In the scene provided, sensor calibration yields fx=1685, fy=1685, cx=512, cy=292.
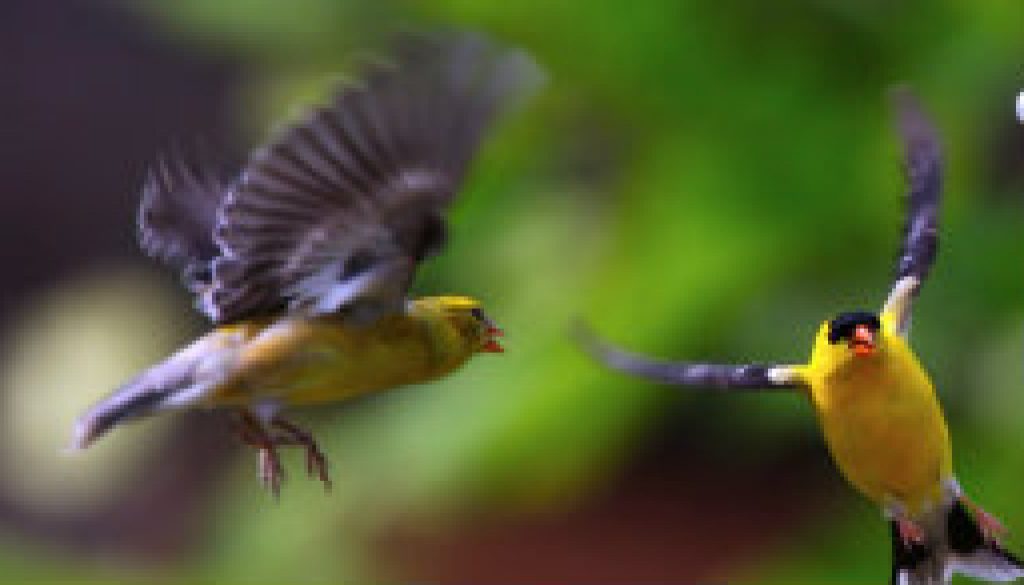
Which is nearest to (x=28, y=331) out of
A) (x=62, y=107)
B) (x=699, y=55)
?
(x=62, y=107)

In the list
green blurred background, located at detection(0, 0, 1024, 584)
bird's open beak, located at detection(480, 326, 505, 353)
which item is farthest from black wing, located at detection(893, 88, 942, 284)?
green blurred background, located at detection(0, 0, 1024, 584)

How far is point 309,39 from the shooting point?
Result: 3543 millimetres

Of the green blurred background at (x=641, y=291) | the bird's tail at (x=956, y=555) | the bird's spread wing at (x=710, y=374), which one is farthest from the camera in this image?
the green blurred background at (x=641, y=291)

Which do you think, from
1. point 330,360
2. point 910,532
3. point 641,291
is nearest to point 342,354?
point 330,360

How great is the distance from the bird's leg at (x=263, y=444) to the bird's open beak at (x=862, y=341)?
A: 10.3 inches

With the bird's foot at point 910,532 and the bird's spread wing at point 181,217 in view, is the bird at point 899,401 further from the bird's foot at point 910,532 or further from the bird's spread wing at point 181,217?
the bird's spread wing at point 181,217

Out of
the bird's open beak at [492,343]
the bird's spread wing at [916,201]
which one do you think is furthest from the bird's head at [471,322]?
the bird's spread wing at [916,201]

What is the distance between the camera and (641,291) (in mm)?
3008

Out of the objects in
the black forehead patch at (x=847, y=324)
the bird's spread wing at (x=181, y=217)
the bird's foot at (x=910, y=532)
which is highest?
the bird's spread wing at (x=181, y=217)

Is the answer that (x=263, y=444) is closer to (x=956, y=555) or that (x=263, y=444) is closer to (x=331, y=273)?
(x=331, y=273)

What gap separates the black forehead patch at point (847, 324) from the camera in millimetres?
762

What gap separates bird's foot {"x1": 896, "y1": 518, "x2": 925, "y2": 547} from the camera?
2.78ft

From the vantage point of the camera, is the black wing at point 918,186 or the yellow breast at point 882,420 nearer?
the yellow breast at point 882,420

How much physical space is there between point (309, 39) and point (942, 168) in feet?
8.99
